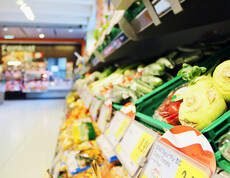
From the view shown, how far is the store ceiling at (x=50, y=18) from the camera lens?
18.5 feet

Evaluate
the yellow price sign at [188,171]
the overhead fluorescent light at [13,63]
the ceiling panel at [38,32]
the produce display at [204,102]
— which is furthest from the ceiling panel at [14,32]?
the yellow price sign at [188,171]

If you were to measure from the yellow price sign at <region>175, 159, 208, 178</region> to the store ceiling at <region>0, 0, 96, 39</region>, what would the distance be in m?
5.47

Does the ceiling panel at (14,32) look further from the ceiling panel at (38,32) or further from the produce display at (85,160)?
the produce display at (85,160)

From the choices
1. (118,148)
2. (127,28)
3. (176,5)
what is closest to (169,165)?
(118,148)

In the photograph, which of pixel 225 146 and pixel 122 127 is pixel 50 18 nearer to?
pixel 122 127

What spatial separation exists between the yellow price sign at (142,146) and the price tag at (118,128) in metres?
0.14

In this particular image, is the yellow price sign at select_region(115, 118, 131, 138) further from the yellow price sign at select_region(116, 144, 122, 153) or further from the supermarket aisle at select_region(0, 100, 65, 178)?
the supermarket aisle at select_region(0, 100, 65, 178)

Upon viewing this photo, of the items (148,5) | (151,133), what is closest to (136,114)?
(151,133)

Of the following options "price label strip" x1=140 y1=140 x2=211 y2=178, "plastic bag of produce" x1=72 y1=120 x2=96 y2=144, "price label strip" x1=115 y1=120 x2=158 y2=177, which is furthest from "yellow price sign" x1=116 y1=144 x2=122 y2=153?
"plastic bag of produce" x1=72 y1=120 x2=96 y2=144

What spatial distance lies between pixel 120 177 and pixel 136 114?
0.37m

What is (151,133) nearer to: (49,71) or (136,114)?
(136,114)

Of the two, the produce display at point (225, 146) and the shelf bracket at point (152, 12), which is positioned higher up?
the shelf bracket at point (152, 12)

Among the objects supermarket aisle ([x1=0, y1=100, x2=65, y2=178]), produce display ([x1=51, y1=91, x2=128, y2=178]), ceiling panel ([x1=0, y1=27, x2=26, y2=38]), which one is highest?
ceiling panel ([x1=0, y1=27, x2=26, y2=38])

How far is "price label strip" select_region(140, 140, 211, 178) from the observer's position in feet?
1.18
